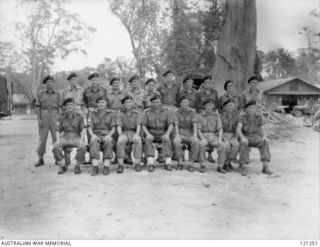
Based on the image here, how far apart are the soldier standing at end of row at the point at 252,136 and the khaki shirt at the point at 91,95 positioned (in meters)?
2.58

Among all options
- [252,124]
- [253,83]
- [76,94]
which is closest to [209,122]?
[252,124]

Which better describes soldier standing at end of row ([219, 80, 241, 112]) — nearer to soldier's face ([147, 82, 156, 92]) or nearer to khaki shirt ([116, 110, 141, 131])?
soldier's face ([147, 82, 156, 92])

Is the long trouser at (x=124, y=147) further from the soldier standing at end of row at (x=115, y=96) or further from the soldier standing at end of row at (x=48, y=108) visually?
the soldier standing at end of row at (x=48, y=108)

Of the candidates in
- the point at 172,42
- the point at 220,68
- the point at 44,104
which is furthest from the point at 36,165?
the point at 172,42

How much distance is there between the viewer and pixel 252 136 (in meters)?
6.79

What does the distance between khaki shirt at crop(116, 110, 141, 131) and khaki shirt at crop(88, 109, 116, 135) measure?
151 mm

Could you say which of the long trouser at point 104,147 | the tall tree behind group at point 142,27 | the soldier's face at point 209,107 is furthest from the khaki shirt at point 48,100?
the tall tree behind group at point 142,27

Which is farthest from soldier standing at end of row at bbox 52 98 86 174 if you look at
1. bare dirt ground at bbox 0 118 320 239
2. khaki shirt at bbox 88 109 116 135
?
bare dirt ground at bbox 0 118 320 239

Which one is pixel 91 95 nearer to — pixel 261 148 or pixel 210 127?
pixel 210 127

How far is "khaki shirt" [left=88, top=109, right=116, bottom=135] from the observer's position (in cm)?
666

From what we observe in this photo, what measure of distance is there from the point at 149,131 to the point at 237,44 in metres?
5.02

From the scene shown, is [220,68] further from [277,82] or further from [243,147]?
[277,82]

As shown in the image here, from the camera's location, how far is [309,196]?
17.6 feet

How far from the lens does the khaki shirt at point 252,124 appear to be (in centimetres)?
684
